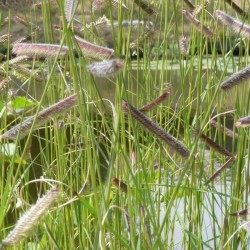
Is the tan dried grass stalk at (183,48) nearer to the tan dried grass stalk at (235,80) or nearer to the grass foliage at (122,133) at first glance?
the grass foliage at (122,133)

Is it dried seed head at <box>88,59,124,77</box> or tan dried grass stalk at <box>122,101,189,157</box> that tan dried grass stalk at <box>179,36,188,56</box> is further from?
dried seed head at <box>88,59,124,77</box>

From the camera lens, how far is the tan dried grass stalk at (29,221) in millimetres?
493

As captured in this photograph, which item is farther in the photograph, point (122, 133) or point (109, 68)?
point (122, 133)

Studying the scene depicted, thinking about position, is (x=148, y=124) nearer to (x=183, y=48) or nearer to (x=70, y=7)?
(x=70, y=7)

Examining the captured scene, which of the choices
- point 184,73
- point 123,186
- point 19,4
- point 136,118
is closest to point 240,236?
point 184,73

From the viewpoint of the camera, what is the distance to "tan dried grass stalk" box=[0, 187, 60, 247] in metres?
0.49

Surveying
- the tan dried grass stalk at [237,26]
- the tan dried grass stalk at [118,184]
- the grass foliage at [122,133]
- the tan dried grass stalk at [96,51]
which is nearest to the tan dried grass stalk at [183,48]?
the grass foliage at [122,133]

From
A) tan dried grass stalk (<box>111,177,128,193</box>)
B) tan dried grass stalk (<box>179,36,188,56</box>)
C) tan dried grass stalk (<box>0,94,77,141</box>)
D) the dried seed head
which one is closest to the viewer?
the dried seed head

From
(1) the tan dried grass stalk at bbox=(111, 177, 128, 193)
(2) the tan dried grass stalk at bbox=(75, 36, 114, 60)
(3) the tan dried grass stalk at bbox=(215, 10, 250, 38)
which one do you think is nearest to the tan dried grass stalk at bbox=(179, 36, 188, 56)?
(3) the tan dried grass stalk at bbox=(215, 10, 250, 38)

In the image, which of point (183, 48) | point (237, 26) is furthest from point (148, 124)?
point (183, 48)

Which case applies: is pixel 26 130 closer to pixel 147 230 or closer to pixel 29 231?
pixel 29 231

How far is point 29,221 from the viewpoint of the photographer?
0.50 m

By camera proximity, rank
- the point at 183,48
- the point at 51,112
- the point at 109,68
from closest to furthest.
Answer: the point at 109,68, the point at 51,112, the point at 183,48

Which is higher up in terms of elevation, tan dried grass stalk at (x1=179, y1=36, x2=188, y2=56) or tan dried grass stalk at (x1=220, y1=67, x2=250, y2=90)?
tan dried grass stalk at (x1=220, y1=67, x2=250, y2=90)
